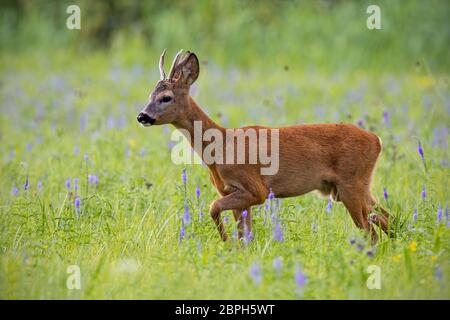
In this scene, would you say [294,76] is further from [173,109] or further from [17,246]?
[17,246]

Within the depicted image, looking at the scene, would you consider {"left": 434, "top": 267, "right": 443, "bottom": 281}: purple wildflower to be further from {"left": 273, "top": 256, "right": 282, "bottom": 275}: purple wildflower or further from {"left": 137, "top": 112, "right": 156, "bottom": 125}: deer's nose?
{"left": 137, "top": 112, "right": 156, "bottom": 125}: deer's nose

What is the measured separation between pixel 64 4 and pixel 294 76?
23.0 feet

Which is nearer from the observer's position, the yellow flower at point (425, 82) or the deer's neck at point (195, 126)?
the deer's neck at point (195, 126)

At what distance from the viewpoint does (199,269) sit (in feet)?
15.1

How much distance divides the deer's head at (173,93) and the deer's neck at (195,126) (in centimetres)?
5

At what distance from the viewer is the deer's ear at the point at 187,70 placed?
5.61 m

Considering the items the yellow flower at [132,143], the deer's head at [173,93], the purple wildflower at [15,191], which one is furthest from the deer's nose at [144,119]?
the yellow flower at [132,143]

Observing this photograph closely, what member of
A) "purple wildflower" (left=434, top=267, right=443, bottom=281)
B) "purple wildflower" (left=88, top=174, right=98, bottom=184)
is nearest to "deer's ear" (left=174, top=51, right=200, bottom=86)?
"purple wildflower" (left=88, top=174, right=98, bottom=184)

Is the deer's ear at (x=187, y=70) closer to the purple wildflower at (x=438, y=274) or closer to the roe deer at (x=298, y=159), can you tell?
the roe deer at (x=298, y=159)

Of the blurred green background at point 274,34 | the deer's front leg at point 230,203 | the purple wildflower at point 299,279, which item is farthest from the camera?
the blurred green background at point 274,34

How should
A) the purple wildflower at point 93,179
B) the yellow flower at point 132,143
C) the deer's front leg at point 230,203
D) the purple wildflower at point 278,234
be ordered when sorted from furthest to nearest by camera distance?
the yellow flower at point 132,143 < the purple wildflower at point 93,179 < the deer's front leg at point 230,203 < the purple wildflower at point 278,234
